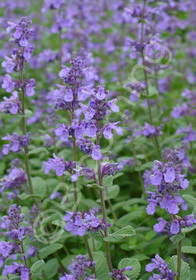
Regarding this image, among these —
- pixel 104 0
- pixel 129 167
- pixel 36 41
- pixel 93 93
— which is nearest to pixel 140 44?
pixel 129 167

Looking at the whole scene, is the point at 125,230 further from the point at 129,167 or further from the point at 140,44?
the point at 140,44

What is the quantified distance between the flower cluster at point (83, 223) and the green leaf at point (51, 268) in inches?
44.9

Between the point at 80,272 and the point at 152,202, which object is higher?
the point at 152,202

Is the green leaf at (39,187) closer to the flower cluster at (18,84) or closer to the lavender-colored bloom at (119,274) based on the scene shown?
the flower cluster at (18,84)

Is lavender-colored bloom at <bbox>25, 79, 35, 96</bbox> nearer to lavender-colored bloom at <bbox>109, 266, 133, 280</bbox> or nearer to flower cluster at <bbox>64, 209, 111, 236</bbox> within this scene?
flower cluster at <bbox>64, 209, 111, 236</bbox>

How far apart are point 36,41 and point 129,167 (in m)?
4.83

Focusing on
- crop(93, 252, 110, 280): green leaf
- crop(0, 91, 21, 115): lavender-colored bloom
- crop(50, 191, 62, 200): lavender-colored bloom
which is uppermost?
crop(0, 91, 21, 115): lavender-colored bloom

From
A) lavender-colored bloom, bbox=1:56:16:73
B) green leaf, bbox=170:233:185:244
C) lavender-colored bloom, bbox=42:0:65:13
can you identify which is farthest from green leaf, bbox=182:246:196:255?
lavender-colored bloom, bbox=42:0:65:13

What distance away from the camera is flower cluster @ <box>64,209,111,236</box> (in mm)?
3027

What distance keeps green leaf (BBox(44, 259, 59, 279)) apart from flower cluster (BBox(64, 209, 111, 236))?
1139 mm

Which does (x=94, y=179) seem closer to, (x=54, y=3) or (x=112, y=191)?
(x=112, y=191)

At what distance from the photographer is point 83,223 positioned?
121 inches

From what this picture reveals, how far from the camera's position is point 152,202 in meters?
2.85

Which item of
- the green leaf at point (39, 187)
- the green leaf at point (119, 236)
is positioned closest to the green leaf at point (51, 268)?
the green leaf at point (39, 187)
